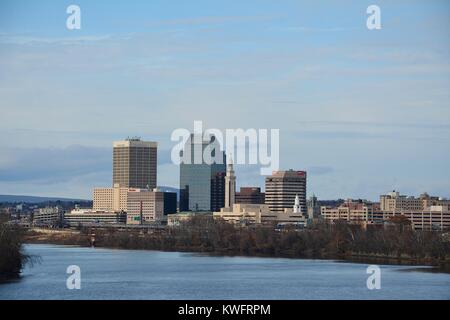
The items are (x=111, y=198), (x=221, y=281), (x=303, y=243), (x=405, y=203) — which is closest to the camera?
(x=221, y=281)

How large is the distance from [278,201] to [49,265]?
224 ft

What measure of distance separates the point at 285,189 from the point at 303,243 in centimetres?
5105

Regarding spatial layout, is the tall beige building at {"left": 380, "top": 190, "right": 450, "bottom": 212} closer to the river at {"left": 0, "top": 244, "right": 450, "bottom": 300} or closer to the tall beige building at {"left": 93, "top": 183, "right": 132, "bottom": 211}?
the tall beige building at {"left": 93, "top": 183, "right": 132, "bottom": 211}

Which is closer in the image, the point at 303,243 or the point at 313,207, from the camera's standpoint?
the point at 303,243

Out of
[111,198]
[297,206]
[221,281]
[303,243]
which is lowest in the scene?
[221,281]

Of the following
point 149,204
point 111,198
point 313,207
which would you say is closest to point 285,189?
point 313,207

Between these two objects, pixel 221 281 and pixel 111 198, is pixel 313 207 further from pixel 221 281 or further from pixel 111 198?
pixel 221 281

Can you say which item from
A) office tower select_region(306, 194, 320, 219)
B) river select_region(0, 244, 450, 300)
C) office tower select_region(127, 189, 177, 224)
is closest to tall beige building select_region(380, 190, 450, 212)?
office tower select_region(306, 194, 320, 219)

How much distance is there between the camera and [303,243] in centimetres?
5844

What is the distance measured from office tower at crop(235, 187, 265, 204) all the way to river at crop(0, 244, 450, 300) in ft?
213

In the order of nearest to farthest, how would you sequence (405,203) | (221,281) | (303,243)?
(221,281), (303,243), (405,203)
